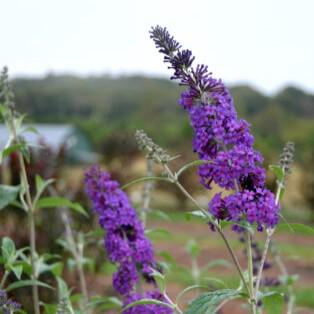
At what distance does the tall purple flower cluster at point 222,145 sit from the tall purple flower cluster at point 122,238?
0.54m

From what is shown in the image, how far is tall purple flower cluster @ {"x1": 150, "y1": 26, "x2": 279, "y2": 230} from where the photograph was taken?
1.51 meters

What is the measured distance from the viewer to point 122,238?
83.4 inches

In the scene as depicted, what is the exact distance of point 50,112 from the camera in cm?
5912

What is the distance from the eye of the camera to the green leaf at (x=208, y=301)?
1528 mm

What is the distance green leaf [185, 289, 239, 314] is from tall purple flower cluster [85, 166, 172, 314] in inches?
18.9

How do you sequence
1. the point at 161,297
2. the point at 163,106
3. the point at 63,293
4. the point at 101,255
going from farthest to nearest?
the point at 163,106 < the point at 101,255 < the point at 63,293 < the point at 161,297

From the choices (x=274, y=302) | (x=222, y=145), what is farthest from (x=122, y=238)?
(x=222, y=145)

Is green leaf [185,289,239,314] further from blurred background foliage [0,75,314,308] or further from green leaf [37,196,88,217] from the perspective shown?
blurred background foliage [0,75,314,308]

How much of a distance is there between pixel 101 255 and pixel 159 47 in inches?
201

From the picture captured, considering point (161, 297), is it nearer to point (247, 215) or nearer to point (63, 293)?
point (63, 293)

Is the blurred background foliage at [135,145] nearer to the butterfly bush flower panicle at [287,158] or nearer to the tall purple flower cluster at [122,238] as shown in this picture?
the tall purple flower cluster at [122,238]

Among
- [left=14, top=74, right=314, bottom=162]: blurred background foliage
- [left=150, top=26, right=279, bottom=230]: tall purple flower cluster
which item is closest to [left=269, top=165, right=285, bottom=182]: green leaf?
[left=150, top=26, right=279, bottom=230]: tall purple flower cluster

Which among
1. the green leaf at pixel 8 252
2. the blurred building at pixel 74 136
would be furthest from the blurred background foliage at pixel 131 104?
the green leaf at pixel 8 252

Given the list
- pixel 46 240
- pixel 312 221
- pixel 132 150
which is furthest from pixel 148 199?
pixel 312 221
